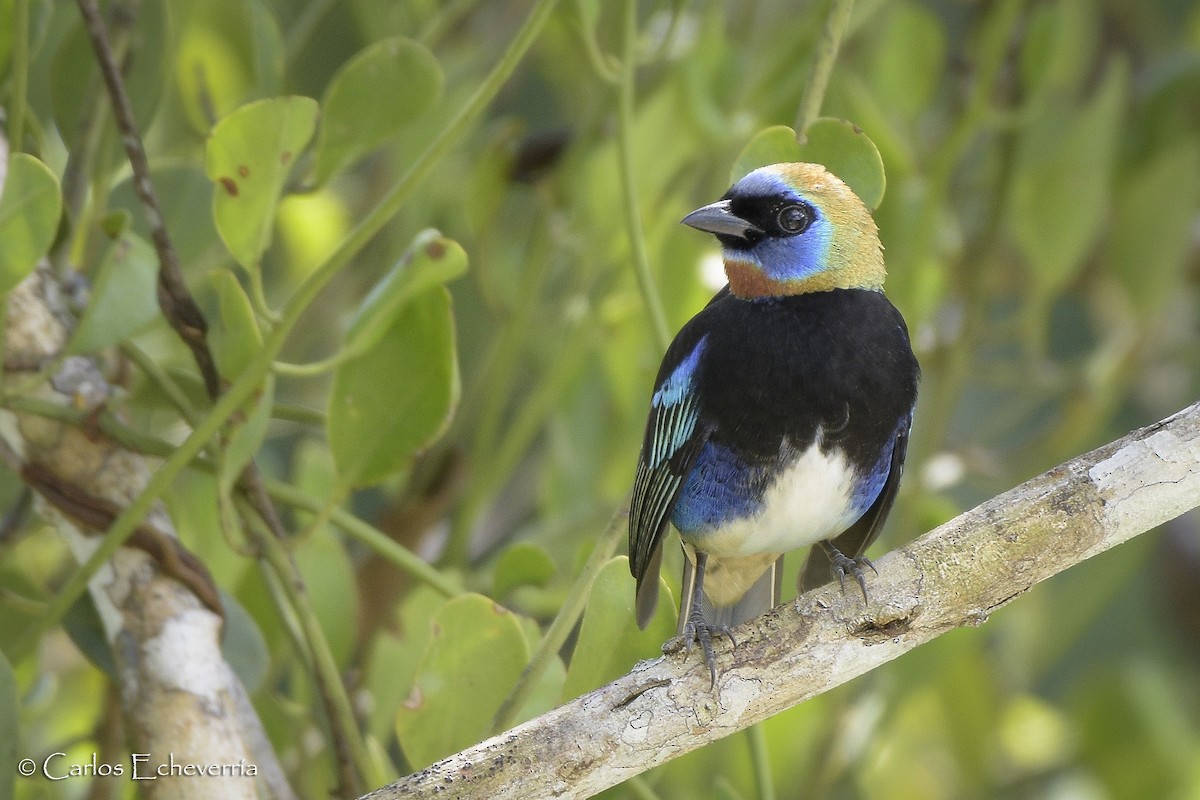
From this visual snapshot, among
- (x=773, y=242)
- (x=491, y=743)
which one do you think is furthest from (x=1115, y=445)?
(x=491, y=743)

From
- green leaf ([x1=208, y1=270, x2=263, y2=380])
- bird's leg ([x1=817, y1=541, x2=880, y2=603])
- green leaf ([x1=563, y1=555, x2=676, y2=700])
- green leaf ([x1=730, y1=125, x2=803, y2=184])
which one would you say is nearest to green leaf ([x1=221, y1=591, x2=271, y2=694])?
green leaf ([x1=208, y1=270, x2=263, y2=380])

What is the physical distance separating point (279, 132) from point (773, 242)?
0.80 metres

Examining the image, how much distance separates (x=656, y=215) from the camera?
290 cm

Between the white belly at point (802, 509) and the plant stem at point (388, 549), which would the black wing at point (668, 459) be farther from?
the plant stem at point (388, 549)

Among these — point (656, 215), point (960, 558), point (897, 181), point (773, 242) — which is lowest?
point (960, 558)

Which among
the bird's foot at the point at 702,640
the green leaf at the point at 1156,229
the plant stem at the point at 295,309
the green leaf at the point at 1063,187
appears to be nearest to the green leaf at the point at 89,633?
the plant stem at the point at 295,309

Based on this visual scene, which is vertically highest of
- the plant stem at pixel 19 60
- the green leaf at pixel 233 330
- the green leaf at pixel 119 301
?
the plant stem at pixel 19 60

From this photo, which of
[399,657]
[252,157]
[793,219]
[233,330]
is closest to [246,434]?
[233,330]

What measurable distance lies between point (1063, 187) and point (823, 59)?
127cm

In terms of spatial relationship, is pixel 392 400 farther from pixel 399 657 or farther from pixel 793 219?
pixel 793 219

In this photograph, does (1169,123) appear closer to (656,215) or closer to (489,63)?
(656,215)

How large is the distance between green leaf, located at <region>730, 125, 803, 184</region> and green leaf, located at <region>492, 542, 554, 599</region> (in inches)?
25.0

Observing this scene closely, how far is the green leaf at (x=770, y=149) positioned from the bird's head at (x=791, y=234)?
0.10 m

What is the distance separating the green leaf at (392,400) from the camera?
1861 mm
